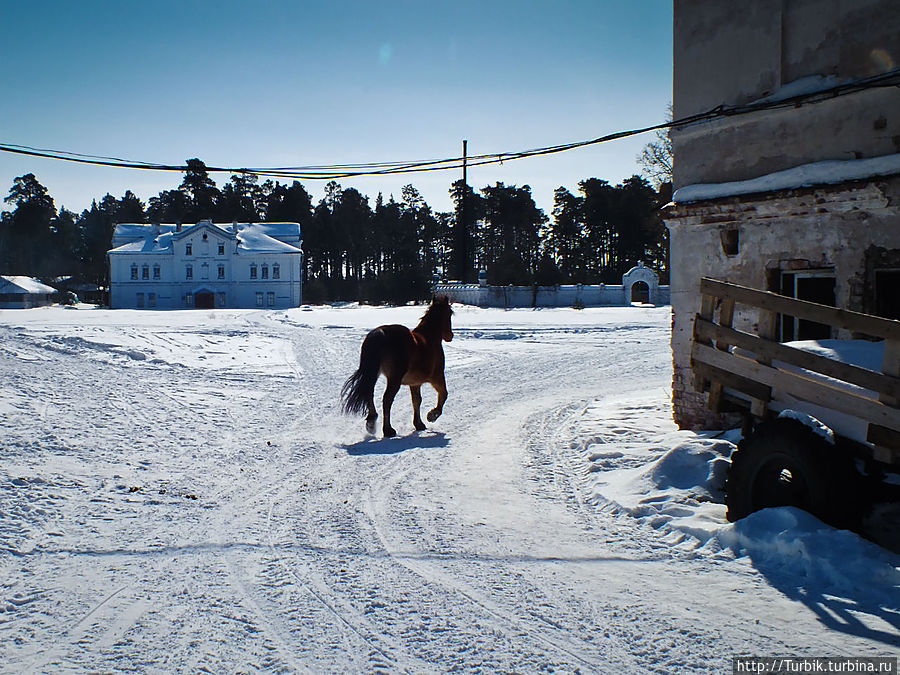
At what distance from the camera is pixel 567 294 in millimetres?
46594

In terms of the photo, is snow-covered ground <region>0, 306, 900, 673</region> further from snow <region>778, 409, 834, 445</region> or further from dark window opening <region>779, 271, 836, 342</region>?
dark window opening <region>779, 271, 836, 342</region>

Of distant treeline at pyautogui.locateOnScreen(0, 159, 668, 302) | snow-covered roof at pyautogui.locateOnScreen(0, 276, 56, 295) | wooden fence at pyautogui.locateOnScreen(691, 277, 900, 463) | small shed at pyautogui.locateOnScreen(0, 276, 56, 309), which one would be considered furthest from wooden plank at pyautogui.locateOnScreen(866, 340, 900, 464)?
snow-covered roof at pyautogui.locateOnScreen(0, 276, 56, 295)

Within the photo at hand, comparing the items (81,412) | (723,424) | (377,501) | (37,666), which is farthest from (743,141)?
(81,412)

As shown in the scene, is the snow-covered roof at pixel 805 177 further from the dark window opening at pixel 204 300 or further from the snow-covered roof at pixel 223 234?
the dark window opening at pixel 204 300

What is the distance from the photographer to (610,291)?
4784 cm

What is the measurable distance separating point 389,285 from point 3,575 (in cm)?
4563

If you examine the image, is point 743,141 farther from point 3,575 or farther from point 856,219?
point 3,575

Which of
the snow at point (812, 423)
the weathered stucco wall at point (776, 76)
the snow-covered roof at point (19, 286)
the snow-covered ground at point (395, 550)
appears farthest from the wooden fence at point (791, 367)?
the snow-covered roof at point (19, 286)

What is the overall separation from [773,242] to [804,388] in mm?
3885

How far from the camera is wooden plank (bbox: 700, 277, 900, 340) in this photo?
432 centimetres

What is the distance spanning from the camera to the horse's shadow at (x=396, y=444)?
8.11 m

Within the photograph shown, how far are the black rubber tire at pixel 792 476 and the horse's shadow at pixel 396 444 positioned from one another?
410 cm

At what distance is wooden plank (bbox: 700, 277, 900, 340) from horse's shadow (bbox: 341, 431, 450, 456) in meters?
4.24

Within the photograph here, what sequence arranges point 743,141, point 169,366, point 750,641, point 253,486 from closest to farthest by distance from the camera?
1. point 750,641
2. point 253,486
3. point 743,141
4. point 169,366
